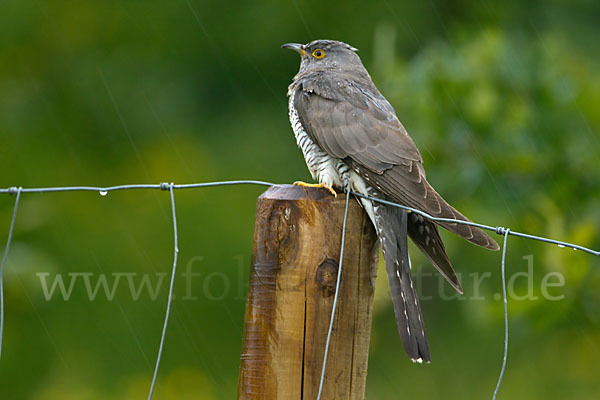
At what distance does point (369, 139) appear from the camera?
3.01 metres

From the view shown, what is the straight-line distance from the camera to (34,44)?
8.73 metres

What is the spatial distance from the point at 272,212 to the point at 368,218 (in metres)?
0.31

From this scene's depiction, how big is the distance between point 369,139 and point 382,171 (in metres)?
0.20

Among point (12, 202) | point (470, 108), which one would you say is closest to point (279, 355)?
point (470, 108)

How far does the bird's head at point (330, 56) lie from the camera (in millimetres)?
3957

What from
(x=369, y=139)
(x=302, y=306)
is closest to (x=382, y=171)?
(x=369, y=139)

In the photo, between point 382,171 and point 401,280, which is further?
point 382,171

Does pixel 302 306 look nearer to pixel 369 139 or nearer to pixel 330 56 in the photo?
pixel 369 139

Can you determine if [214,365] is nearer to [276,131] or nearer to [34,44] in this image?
[276,131]

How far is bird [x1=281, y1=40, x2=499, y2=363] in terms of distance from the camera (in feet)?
8.11

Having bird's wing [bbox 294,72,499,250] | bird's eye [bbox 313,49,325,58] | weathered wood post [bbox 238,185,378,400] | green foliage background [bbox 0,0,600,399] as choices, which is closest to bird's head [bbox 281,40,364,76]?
bird's eye [bbox 313,49,325,58]

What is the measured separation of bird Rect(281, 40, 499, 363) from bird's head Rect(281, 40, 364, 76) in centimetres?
36

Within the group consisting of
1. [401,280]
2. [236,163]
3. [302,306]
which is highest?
[236,163]

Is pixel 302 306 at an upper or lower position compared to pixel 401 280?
lower
